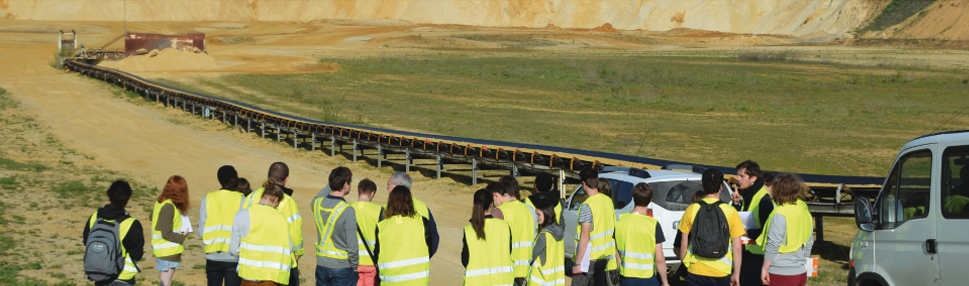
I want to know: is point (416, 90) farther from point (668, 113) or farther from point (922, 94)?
point (922, 94)

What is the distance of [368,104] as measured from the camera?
1591 inches

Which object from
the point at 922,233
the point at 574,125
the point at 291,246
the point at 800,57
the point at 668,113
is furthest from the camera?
the point at 800,57

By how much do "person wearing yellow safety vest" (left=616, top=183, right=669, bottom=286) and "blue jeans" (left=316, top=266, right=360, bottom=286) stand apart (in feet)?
7.33

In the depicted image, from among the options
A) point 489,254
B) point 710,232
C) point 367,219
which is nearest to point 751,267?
point 710,232

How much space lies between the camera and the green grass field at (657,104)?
→ 27359mm

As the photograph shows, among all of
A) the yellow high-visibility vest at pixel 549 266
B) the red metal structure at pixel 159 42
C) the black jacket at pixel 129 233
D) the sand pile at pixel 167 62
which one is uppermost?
the red metal structure at pixel 159 42

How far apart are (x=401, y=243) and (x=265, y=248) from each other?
1.18m

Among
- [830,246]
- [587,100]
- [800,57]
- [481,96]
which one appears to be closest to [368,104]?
[481,96]

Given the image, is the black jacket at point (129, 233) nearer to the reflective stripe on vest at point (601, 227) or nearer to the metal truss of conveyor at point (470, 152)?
the reflective stripe on vest at point (601, 227)

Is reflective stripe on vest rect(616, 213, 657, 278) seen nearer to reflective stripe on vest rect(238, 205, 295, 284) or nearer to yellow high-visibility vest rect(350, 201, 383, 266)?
yellow high-visibility vest rect(350, 201, 383, 266)

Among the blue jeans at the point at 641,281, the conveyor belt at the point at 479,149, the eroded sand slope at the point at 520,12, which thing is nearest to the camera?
the blue jeans at the point at 641,281

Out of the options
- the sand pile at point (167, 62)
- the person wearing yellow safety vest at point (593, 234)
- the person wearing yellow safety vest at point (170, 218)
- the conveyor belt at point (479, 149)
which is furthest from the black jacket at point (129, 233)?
the sand pile at point (167, 62)

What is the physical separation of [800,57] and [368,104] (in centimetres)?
4432

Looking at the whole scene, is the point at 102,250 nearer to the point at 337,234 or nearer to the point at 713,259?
the point at 337,234
